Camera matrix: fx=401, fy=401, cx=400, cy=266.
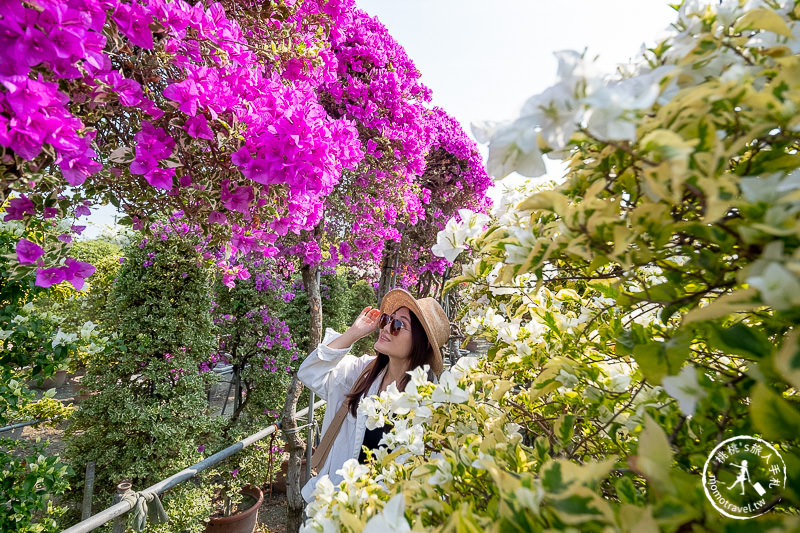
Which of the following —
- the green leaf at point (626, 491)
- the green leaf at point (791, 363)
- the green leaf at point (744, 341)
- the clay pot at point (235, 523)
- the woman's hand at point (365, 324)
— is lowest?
the clay pot at point (235, 523)

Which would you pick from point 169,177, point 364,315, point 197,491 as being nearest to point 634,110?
point 169,177

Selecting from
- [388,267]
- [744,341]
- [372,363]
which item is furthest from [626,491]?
[388,267]

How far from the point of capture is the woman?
2.24 m

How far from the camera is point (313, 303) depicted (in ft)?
13.0

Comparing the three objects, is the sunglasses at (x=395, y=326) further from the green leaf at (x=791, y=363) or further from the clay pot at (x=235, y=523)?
the clay pot at (x=235, y=523)

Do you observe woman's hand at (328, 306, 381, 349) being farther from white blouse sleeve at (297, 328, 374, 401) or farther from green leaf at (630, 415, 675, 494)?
green leaf at (630, 415, 675, 494)

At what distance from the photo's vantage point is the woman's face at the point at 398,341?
7.52 ft

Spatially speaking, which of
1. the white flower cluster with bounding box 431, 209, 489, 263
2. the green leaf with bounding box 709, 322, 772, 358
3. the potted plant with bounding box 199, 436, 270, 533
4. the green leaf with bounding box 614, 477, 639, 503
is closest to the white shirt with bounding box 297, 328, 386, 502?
the white flower cluster with bounding box 431, 209, 489, 263

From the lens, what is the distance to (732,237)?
1.51 ft

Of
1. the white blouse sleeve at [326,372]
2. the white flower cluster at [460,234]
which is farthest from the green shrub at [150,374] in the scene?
the white flower cluster at [460,234]

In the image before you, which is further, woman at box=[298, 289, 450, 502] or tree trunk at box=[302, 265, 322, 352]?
tree trunk at box=[302, 265, 322, 352]

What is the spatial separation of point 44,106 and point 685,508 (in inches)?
47.8

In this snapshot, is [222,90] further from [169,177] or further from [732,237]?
[732,237]

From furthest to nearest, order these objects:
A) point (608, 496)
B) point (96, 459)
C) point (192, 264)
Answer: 1. point (192, 264)
2. point (96, 459)
3. point (608, 496)
